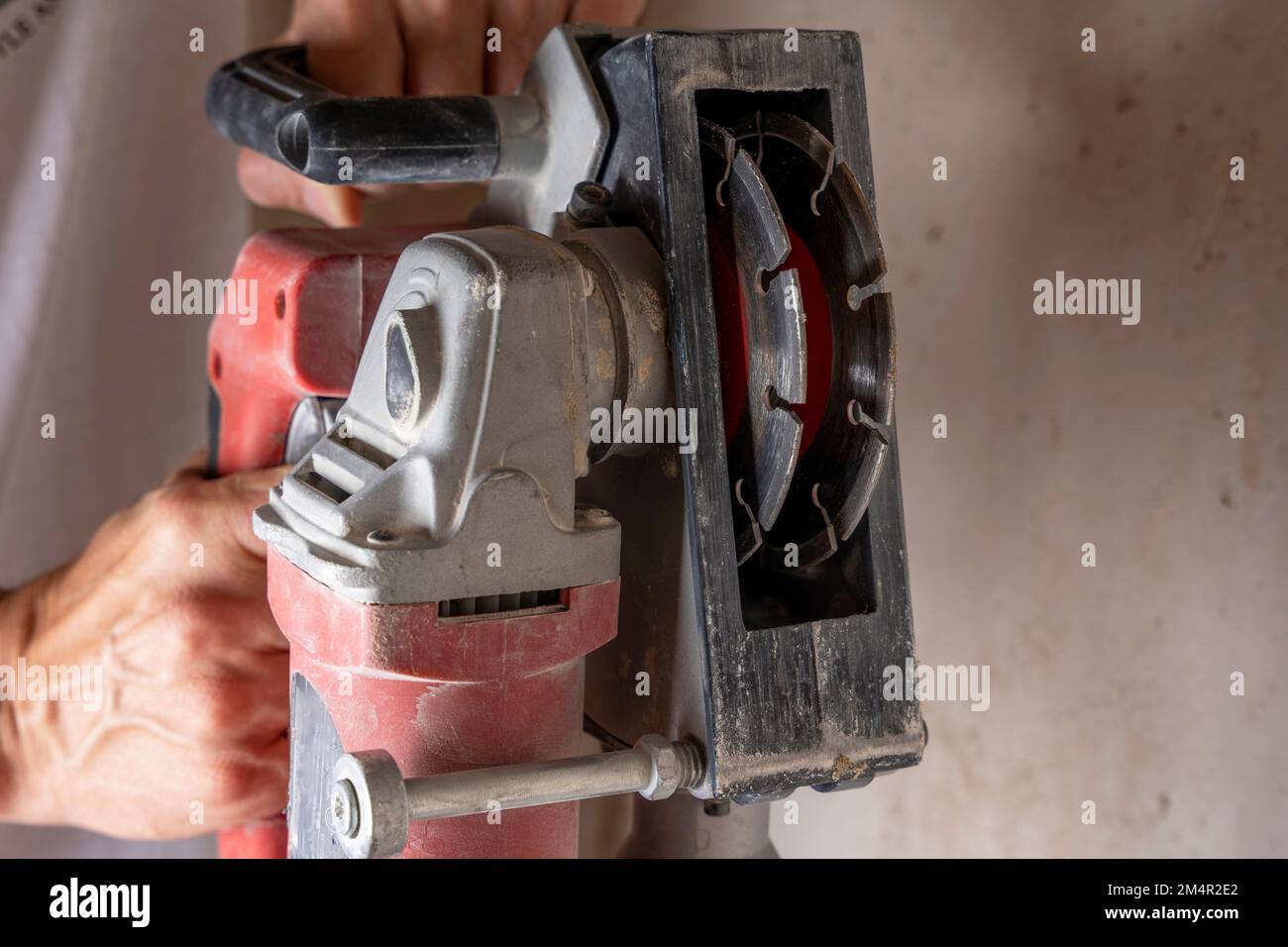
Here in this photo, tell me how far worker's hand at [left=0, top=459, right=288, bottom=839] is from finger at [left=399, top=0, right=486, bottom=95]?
1.16 feet

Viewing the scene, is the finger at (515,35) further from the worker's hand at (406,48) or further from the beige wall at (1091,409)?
the beige wall at (1091,409)

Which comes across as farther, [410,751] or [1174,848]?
[1174,848]

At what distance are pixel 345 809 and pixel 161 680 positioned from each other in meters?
0.45

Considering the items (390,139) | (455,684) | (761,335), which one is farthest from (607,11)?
(455,684)

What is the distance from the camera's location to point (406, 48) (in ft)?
3.37

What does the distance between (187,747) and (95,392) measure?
0.53m

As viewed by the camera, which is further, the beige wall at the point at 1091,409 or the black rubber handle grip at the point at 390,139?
the beige wall at the point at 1091,409

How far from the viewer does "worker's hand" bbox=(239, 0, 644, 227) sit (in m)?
0.95

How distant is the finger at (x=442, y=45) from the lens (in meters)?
1.01

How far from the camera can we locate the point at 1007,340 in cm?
97

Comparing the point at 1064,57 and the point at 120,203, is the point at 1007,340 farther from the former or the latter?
the point at 120,203

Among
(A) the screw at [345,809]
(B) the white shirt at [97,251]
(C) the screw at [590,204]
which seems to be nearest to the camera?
(A) the screw at [345,809]

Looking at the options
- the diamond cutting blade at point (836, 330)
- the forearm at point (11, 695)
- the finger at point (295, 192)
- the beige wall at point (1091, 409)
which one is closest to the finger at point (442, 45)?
the finger at point (295, 192)
